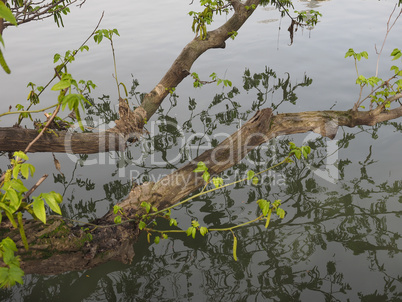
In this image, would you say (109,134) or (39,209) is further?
(109,134)

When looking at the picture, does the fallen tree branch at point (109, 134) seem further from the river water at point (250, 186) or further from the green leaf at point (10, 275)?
the green leaf at point (10, 275)

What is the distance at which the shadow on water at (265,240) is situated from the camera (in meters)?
3.32

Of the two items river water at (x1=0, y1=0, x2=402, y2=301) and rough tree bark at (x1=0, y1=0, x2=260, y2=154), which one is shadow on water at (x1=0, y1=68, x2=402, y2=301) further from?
rough tree bark at (x1=0, y1=0, x2=260, y2=154)

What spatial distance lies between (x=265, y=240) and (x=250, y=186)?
0.90m

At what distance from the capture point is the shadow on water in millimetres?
3324

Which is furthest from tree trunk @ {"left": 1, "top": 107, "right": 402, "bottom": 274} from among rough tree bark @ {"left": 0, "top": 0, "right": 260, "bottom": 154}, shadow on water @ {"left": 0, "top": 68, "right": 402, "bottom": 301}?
rough tree bark @ {"left": 0, "top": 0, "right": 260, "bottom": 154}

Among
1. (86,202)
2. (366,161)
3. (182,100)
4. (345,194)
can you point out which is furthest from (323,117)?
(182,100)

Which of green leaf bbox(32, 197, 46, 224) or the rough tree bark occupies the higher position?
green leaf bbox(32, 197, 46, 224)

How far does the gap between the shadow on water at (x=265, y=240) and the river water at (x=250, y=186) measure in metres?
0.01

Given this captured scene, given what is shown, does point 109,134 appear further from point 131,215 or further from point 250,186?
point 250,186

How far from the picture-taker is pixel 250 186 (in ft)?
15.1

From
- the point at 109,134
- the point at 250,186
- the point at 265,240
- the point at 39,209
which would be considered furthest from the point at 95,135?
the point at 39,209

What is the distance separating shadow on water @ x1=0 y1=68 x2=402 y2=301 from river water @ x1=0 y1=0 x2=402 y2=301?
1 centimetres

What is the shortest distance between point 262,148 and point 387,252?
202cm
